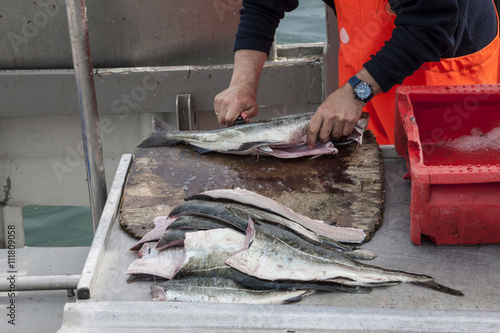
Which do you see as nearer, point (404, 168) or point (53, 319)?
point (53, 319)

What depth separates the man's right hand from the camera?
3188 millimetres

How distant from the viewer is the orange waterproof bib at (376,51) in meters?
3.18

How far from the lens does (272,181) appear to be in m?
2.57

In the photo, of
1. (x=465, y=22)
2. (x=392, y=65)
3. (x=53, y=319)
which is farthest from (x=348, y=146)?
(x=53, y=319)

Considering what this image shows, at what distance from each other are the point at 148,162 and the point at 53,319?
33.2 inches

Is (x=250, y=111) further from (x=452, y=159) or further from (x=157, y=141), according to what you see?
(x=452, y=159)

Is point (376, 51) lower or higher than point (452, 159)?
higher

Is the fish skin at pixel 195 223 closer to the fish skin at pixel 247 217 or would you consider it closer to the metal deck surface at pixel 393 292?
the fish skin at pixel 247 217

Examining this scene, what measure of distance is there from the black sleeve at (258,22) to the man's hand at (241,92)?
53 mm

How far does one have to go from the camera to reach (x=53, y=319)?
7.86 ft

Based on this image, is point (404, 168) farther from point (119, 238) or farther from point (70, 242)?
point (70, 242)

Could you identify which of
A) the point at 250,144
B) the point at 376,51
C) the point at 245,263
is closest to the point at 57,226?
the point at 250,144

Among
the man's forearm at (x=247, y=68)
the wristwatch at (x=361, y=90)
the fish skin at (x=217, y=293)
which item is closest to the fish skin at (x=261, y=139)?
the wristwatch at (x=361, y=90)

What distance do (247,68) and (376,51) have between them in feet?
2.58
